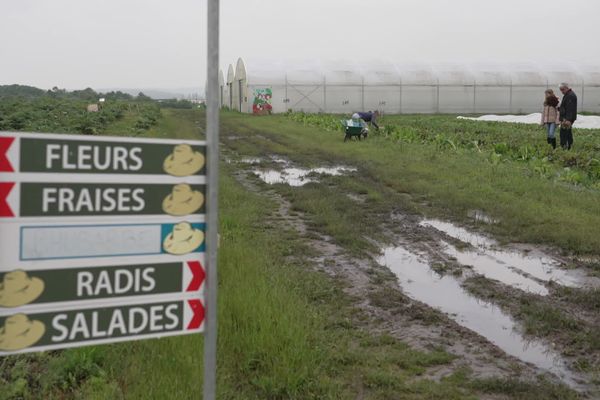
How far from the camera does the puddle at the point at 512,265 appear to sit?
5559 mm

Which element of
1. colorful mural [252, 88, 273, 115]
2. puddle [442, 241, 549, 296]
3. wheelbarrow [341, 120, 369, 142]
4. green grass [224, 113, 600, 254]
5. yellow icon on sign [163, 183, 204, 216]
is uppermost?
colorful mural [252, 88, 273, 115]

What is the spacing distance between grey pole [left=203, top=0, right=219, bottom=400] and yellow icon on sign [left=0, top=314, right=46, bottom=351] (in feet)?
1.85

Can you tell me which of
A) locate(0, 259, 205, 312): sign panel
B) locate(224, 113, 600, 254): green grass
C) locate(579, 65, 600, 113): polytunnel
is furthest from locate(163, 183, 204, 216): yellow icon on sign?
locate(579, 65, 600, 113): polytunnel

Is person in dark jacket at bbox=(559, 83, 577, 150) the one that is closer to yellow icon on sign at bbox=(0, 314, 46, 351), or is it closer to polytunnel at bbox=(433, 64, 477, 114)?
yellow icon on sign at bbox=(0, 314, 46, 351)

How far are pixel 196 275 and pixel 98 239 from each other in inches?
14.8

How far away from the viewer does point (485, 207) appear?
8.65 meters

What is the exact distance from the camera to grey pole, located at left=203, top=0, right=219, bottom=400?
83.2 inches

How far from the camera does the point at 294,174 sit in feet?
40.9

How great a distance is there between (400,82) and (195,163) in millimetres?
40095

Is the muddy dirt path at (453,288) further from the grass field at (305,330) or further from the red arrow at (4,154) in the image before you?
the red arrow at (4,154)

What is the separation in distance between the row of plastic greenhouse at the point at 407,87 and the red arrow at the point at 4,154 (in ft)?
124

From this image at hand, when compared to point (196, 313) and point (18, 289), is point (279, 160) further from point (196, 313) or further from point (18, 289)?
point (18, 289)

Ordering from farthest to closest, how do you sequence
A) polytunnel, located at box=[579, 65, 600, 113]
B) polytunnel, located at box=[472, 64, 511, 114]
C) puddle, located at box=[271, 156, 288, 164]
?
polytunnel, located at box=[579, 65, 600, 113]
polytunnel, located at box=[472, 64, 511, 114]
puddle, located at box=[271, 156, 288, 164]

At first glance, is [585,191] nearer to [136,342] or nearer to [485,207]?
[485,207]
